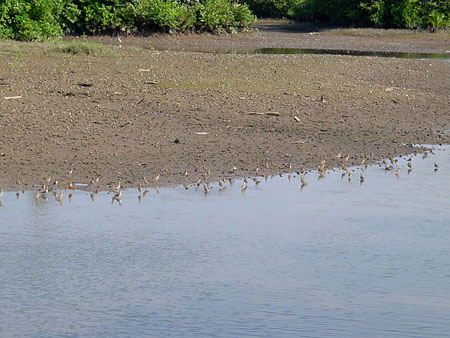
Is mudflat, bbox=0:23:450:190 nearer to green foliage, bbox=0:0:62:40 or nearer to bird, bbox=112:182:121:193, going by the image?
bird, bbox=112:182:121:193

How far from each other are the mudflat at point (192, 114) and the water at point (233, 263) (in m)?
0.86

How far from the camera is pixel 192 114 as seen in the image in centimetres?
1318

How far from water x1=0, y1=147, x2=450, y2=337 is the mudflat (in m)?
0.86

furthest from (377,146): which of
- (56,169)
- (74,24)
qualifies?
(74,24)

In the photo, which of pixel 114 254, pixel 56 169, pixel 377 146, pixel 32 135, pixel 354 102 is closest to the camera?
pixel 114 254

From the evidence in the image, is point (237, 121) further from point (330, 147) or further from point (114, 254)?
point (114, 254)

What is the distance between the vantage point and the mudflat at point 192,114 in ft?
34.4

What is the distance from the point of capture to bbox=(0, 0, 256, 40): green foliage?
24.2 meters

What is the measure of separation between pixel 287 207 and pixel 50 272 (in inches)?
123

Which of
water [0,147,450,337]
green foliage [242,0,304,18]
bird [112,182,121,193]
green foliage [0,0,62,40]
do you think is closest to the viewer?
water [0,147,450,337]

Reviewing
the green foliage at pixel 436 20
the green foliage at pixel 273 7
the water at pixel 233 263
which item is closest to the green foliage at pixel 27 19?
the water at pixel 233 263

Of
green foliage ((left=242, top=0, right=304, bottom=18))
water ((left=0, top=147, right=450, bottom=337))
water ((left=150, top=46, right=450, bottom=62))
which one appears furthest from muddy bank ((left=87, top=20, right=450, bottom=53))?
water ((left=0, top=147, right=450, bottom=337))

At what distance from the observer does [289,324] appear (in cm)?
604

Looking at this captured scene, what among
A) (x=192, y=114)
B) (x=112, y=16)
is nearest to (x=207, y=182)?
(x=192, y=114)
